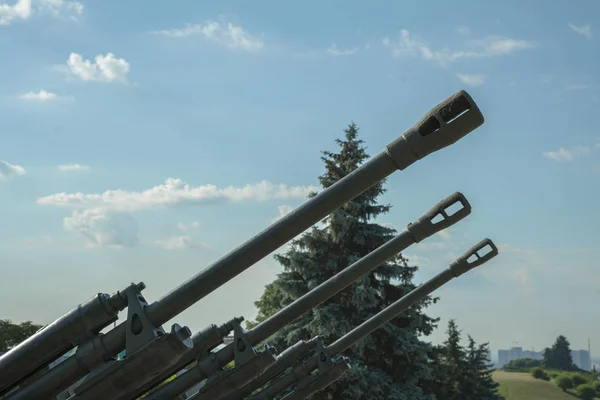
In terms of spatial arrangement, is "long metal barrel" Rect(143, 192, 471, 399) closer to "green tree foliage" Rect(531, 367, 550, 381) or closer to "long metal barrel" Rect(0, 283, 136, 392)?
"long metal barrel" Rect(0, 283, 136, 392)

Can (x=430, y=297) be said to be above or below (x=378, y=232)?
below

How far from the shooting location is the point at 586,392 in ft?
183

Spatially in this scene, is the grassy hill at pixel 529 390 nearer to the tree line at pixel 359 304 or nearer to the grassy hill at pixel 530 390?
the grassy hill at pixel 530 390

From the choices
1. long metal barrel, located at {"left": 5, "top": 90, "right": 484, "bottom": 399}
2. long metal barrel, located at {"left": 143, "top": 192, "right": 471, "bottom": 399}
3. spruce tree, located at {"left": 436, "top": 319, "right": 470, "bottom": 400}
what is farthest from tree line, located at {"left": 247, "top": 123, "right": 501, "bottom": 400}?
long metal barrel, located at {"left": 5, "top": 90, "right": 484, "bottom": 399}

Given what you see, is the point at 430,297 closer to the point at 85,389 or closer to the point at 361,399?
the point at 361,399

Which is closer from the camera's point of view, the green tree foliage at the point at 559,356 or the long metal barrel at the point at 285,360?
the long metal barrel at the point at 285,360

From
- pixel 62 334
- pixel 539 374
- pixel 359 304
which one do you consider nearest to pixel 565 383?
pixel 539 374

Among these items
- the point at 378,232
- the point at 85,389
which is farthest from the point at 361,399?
the point at 85,389

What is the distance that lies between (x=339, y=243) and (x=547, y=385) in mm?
41534

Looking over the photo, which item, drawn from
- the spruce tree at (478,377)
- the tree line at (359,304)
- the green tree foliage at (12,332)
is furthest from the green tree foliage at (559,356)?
the green tree foliage at (12,332)

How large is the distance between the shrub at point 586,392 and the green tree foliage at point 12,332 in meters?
40.6

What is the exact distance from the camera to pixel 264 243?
6.57 m

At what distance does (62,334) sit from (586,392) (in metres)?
54.5

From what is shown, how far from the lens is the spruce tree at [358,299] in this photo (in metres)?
23.2
